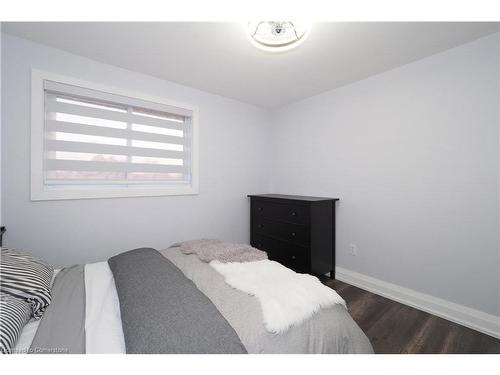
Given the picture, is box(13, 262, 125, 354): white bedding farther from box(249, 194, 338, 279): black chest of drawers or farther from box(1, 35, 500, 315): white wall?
box(249, 194, 338, 279): black chest of drawers

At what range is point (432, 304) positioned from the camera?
6.12ft

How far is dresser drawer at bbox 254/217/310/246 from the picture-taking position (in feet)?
7.64

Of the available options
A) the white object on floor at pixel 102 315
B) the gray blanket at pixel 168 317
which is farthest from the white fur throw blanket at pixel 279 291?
the white object on floor at pixel 102 315

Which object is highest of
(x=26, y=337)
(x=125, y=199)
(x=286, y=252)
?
(x=125, y=199)

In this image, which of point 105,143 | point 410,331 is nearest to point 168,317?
point 410,331

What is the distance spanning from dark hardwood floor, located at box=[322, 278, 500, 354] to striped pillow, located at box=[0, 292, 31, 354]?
1.88 m

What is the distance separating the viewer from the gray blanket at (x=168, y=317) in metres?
0.73

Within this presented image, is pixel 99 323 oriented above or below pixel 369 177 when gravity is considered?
below

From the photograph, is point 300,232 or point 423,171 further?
point 300,232

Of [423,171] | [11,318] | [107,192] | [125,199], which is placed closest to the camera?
[11,318]

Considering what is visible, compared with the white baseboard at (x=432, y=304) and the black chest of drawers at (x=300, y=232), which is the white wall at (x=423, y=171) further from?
the black chest of drawers at (x=300, y=232)

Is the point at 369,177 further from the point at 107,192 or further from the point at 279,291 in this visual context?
the point at 107,192

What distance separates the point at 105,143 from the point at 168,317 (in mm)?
1953

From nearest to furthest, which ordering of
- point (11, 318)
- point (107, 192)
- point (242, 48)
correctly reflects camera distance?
point (11, 318) < point (242, 48) < point (107, 192)
